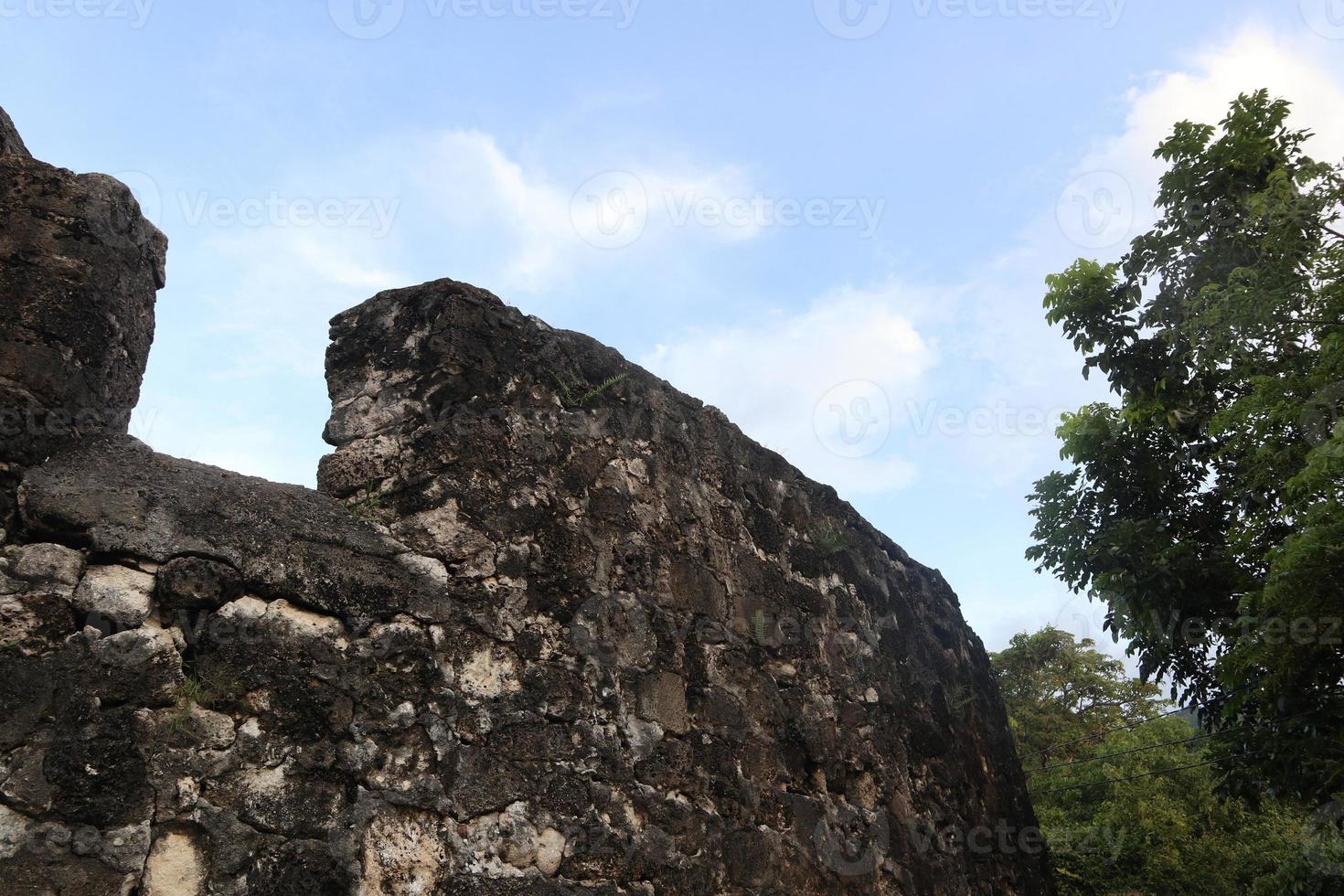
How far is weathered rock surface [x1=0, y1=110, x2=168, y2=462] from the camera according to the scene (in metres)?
3.05

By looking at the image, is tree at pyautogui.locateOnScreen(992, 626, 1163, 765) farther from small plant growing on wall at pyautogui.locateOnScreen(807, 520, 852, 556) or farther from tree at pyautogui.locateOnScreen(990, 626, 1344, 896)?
small plant growing on wall at pyautogui.locateOnScreen(807, 520, 852, 556)

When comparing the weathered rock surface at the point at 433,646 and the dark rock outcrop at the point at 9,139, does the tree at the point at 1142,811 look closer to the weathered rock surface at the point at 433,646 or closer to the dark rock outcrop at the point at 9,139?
the weathered rock surface at the point at 433,646

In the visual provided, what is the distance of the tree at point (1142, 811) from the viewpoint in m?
10.9

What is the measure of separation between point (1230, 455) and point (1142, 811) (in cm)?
676

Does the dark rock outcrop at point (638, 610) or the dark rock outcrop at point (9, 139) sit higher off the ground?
the dark rock outcrop at point (9, 139)

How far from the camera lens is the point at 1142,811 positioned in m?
13.6

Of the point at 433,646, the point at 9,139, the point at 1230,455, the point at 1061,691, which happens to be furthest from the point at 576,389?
the point at 1061,691

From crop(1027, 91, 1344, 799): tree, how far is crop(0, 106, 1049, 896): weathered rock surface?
3.50m

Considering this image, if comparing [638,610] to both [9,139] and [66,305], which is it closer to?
[66,305]

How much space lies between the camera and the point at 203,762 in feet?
9.27

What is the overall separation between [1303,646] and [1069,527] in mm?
2493

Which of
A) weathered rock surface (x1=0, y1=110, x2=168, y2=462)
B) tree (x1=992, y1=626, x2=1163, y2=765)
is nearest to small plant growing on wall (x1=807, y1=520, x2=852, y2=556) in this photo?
weathered rock surface (x1=0, y1=110, x2=168, y2=462)

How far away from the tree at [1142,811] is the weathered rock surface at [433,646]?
17.8 feet
